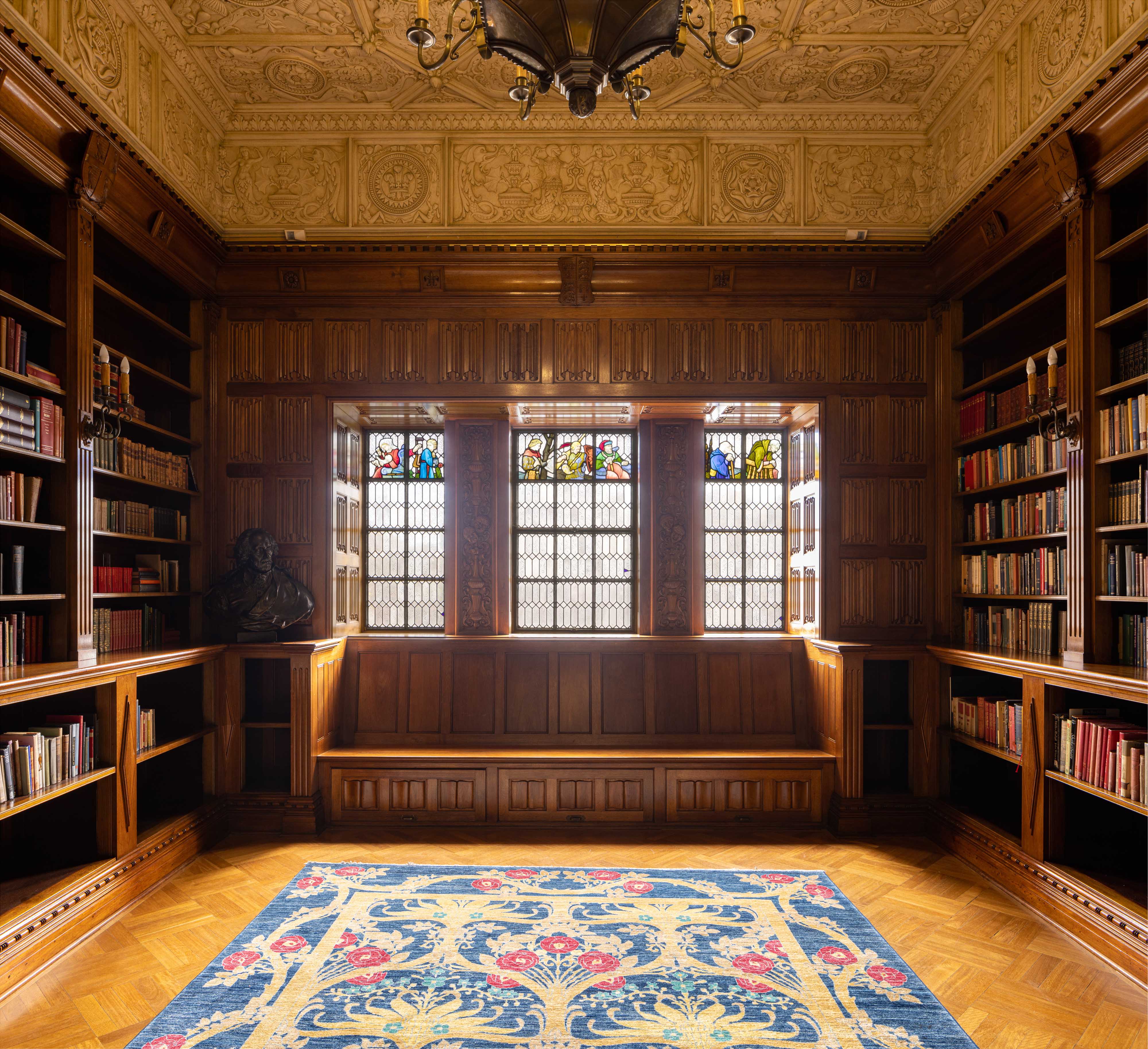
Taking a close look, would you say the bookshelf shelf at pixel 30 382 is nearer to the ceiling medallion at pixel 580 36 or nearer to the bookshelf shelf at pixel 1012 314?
the ceiling medallion at pixel 580 36

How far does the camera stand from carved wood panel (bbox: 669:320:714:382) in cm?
530

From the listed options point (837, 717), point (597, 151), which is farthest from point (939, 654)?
point (597, 151)

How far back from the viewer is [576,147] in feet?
17.3

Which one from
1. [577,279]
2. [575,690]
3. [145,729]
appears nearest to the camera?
[145,729]

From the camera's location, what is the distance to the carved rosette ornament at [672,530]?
5965mm

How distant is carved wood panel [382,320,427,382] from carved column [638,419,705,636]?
1745mm

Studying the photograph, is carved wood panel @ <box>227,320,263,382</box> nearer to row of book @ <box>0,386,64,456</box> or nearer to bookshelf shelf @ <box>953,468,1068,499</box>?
row of book @ <box>0,386,64,456</box>

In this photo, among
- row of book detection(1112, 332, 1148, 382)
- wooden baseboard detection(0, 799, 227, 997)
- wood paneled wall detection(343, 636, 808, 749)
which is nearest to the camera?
wooden baseboard detection(0, 799, 227, 997)

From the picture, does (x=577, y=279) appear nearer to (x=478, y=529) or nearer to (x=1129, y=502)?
(x=478, y=529)

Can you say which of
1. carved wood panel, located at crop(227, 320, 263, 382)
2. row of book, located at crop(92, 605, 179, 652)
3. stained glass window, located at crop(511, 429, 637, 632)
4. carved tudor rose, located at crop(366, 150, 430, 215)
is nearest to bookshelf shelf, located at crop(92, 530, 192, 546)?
row of book, located at crop(92, 605, 179, 652)

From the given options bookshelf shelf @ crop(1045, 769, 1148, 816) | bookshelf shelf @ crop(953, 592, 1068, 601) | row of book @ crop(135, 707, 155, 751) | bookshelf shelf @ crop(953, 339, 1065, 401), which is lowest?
bookshelf shelf @ crop(1045, 769, 1148, 816)

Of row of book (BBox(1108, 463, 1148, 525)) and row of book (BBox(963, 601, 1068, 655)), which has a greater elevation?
row of book (BBox(1108, 463, 1148, 525))

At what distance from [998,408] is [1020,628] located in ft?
4.26

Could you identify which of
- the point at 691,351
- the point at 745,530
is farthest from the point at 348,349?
the point at 745,530
